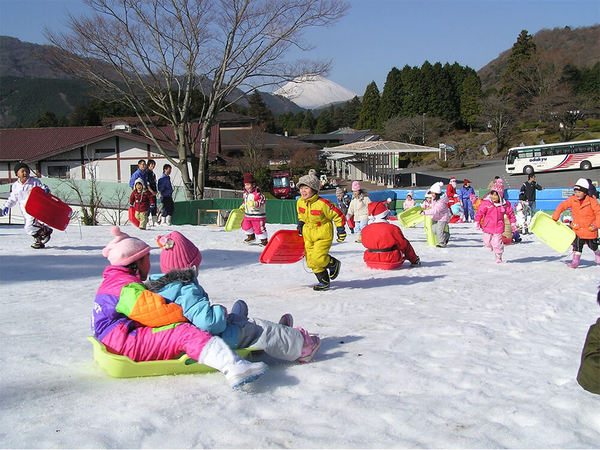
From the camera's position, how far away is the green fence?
67.1 ft

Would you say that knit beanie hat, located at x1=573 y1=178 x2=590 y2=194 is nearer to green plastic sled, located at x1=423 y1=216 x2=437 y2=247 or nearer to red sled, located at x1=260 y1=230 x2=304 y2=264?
green plastic sled, located at x1=423 y1=216 x2=437 y2=247

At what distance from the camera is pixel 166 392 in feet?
12.9

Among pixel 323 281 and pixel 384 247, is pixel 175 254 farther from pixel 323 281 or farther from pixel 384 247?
pixel 384 247

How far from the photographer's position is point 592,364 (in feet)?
10.2

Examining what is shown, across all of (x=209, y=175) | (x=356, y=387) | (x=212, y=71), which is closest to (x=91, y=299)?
(x=356, y=387)

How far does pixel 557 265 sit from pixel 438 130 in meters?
63.7

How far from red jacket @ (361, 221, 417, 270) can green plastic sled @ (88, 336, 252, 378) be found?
6131 mm

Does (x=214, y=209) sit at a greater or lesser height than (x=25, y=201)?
lesser

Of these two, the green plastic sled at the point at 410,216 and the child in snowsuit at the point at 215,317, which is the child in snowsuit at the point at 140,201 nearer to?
the green plastic sled at the point at 410,216

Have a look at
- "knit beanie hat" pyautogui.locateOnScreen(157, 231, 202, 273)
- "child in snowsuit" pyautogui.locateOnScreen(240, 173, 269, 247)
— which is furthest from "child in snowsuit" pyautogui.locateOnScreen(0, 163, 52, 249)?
"knit beanie hat" pyautogui.locateOnScreen(157, 231, 202, 273)

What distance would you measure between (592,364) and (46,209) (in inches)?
371

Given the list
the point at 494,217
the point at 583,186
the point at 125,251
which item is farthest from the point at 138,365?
A: the point at 583,186

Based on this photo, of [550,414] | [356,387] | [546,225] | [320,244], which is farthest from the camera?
[546,225]

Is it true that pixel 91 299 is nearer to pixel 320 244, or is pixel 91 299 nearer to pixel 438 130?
pixel 320 244
